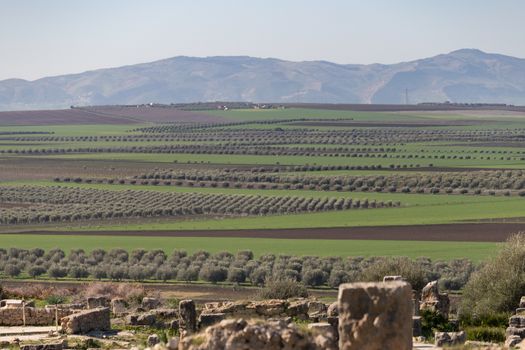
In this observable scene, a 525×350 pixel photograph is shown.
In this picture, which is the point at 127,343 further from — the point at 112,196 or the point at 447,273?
the point at 112,196

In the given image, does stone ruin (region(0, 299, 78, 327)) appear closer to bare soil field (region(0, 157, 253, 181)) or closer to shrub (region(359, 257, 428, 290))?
shrub (region(359, 257, 428, 290))

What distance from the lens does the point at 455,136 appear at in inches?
7333

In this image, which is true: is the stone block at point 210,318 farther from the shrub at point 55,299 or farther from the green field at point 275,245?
the green field at point 275,245

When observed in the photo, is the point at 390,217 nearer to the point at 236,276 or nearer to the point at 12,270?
the point at 236,276

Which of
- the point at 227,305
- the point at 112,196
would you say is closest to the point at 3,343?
the point at 227,305

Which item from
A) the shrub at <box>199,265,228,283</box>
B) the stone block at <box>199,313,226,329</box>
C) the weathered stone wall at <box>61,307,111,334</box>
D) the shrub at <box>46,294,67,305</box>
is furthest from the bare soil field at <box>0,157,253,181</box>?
the stone block at <box>199,313,226,329</box>

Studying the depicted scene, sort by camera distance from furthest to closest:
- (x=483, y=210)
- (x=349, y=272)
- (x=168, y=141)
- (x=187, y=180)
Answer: (x=168, y=141) < (x=187, y=180) < (x=483, y=210) < (x=349, y=272)

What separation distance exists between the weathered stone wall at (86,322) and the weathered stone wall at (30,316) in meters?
2.19

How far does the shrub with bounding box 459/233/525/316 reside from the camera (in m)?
34.3

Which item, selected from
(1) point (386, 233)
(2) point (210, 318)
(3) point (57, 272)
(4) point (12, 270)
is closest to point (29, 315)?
(2) point (210, 318)

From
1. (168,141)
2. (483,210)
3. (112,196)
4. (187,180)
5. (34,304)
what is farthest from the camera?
(168,141)

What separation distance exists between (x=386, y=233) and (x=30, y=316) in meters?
39.3

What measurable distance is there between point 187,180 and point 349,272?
63.9 meters

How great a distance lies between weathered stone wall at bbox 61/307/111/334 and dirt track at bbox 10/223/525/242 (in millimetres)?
37205
